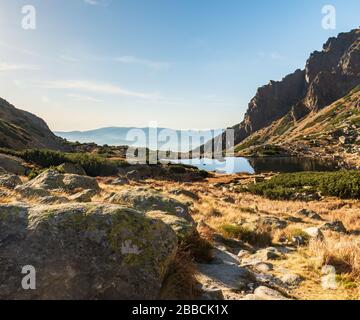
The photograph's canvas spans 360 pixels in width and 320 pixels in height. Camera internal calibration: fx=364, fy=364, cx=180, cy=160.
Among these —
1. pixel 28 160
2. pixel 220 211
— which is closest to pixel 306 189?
pixel 220 211

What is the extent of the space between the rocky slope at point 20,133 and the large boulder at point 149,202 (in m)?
54.6

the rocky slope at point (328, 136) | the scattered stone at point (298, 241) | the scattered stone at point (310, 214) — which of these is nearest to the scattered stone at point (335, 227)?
the scattered stone at point (298, 241)

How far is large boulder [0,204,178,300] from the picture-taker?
523cm

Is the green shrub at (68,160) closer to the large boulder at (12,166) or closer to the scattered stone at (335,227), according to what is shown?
the large boulder at (12,166)

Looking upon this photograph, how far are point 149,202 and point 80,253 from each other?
286 inches

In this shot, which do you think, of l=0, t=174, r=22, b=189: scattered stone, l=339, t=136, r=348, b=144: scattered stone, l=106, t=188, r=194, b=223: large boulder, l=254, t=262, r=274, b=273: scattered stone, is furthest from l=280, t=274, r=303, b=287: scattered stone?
l=339, t=136, r=348, b=144: scattered stone

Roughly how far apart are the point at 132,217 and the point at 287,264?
5743 millimetres

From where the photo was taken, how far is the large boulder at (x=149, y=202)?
486 inches

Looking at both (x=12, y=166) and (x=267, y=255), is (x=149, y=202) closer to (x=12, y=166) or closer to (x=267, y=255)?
(x=267, y=255)

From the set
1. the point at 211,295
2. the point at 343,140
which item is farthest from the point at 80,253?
the point at 343,140

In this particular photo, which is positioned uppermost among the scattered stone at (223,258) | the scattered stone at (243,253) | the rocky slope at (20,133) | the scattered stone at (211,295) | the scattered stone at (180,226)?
the rocky slope at (20,133)

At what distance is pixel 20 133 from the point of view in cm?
7906

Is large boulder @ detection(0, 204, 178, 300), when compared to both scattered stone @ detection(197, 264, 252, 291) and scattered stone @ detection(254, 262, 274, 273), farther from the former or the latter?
scattered stone @ detection(254, 262, 274, 273)

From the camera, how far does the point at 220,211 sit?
19.9m
